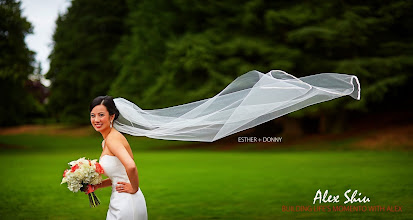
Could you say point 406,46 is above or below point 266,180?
above

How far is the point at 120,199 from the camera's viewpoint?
4.04 metres

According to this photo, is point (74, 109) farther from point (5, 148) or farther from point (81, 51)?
point (5, 148)

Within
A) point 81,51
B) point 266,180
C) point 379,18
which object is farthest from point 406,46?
point 81,51

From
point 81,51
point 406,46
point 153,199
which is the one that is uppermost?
point 81,51

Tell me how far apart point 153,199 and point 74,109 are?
33849mm

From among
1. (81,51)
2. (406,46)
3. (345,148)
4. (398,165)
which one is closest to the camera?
(398,165)

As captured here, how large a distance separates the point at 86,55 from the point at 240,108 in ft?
127

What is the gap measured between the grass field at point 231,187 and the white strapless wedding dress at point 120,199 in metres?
4.10

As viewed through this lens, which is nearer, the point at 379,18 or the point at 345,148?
the point at 345,148

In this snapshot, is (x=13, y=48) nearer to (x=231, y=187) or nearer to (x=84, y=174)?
(x=231, y=187)

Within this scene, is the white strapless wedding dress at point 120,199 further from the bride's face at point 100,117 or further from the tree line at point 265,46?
the tree line at point 265,46

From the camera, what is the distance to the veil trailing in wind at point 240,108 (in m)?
4.75

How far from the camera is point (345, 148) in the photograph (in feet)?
73.0

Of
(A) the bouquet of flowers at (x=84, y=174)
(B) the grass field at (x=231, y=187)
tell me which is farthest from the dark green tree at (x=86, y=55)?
(A) the bouquet of flowers at (x=84, y=174)
